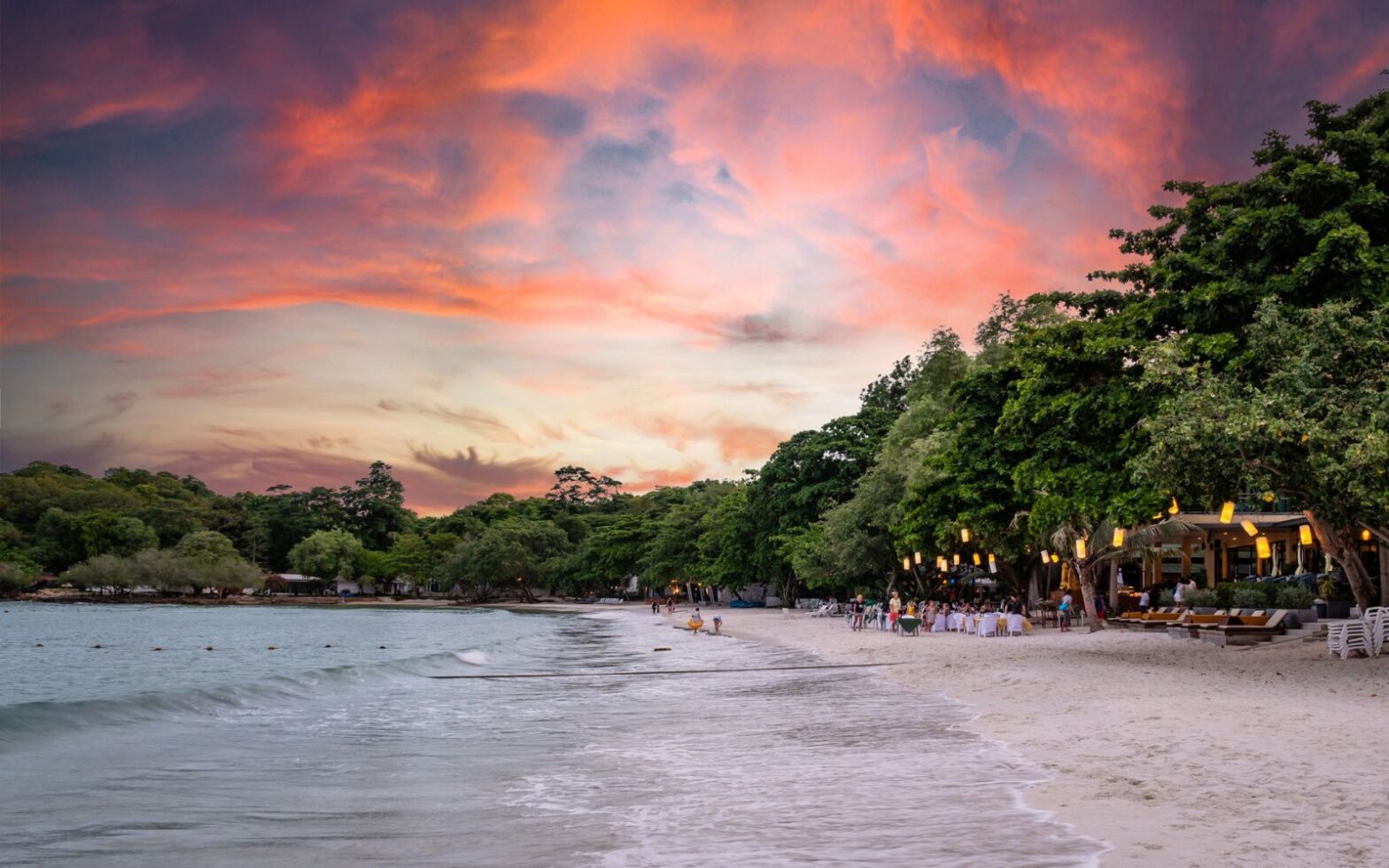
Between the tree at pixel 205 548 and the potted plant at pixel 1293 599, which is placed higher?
the potted plant at pixel 1293 599

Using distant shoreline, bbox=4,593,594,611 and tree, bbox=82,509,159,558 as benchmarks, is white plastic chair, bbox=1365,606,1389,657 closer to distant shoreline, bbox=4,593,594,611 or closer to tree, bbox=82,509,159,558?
distant shoreline, bbox=4,593,594,611

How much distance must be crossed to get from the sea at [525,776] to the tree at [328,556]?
10863cm

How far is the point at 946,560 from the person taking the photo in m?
A: 33.3

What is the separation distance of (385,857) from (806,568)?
42399 millimetres

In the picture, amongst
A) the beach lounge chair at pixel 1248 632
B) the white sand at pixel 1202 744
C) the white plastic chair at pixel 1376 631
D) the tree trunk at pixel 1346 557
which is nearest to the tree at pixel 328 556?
the white sand at pixel 1202 744

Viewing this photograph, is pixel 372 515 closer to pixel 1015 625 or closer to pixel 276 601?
pixel 276 601

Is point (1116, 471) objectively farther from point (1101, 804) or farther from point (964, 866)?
point (964, 866)

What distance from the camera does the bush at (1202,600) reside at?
87.4 feet

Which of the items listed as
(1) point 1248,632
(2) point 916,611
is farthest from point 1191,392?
(2) point 916,611

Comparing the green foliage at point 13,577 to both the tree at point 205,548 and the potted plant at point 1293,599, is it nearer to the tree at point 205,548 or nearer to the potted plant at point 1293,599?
the tree at point 205,548

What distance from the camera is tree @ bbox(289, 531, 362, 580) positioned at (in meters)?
127

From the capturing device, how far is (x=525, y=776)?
10125mm

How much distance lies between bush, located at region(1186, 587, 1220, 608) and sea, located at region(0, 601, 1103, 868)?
1169 cm

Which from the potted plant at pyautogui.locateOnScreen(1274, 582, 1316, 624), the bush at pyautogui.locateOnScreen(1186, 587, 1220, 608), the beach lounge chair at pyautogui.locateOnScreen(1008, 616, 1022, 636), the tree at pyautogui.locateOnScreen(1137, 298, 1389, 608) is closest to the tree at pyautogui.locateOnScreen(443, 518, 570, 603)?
the beach lounge chair at pyautogui.locateOnScreen(1008, 616, 1022, 636)
